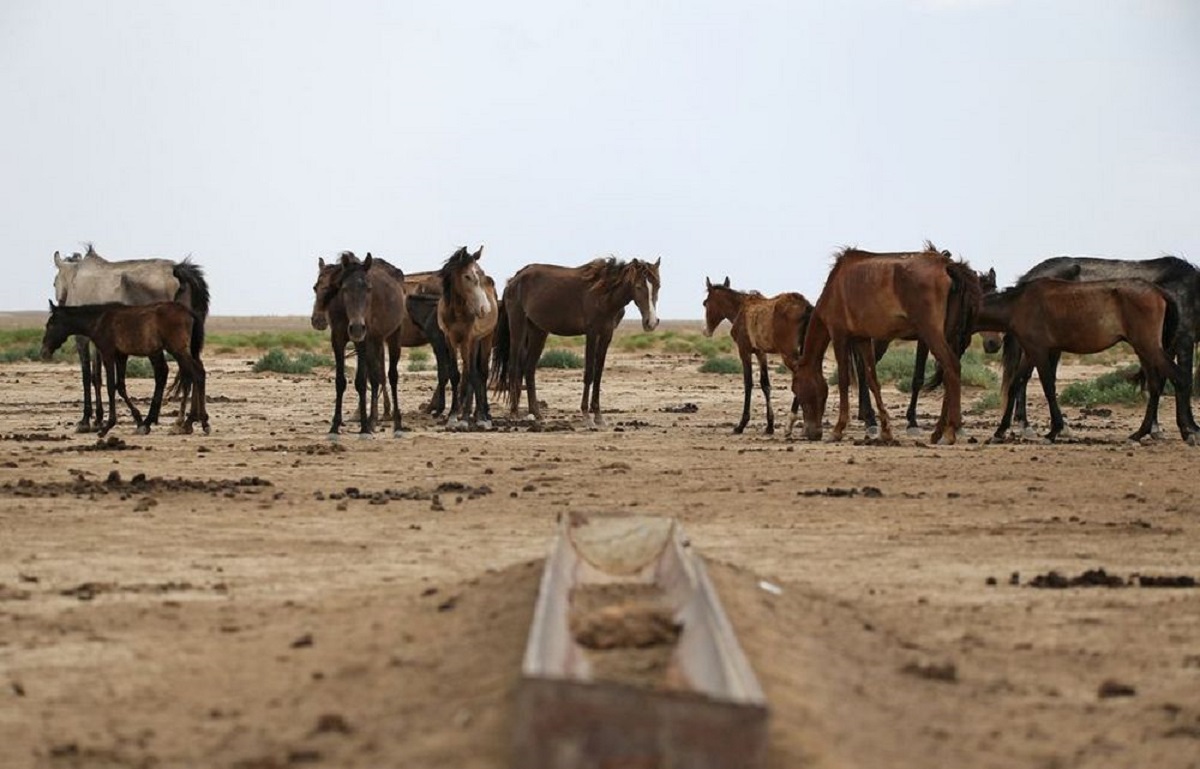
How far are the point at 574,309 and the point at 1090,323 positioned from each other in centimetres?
682

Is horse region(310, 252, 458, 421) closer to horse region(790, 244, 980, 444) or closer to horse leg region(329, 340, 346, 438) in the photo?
horse leg region(329, 340, 346, 438)

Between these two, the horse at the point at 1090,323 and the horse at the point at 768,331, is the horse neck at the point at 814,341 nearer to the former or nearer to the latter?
the horse at the point at 768,331

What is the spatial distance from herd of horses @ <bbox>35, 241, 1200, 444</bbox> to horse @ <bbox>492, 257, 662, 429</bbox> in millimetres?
28

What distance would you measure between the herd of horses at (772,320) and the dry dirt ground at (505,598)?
1974mm

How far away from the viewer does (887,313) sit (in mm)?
20625

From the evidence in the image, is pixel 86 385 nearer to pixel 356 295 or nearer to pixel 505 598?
pixel 356 295

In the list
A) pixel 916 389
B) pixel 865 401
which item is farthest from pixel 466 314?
pixel 916 389

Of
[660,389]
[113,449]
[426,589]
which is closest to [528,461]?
[113,449]

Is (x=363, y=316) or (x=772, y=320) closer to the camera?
(x=363, y=316)

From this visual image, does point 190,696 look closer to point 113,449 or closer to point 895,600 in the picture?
point 895,600

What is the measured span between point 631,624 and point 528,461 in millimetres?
10581

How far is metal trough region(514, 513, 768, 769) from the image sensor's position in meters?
5.14

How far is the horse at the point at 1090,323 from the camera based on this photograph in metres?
20.8

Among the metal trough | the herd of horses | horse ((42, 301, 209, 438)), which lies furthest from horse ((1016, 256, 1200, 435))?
the metal trough
